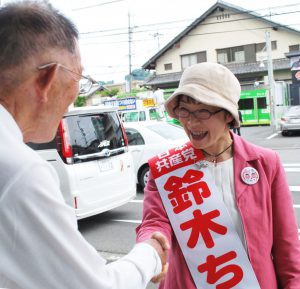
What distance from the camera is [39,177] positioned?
3.07 feet

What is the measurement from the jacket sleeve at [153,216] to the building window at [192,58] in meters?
29.7

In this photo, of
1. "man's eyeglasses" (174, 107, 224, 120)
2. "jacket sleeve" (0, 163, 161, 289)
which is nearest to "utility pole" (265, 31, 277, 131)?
"man's eyeglasses" (174, 107, 224, 120)

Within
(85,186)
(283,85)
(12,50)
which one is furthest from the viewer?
(283,85)

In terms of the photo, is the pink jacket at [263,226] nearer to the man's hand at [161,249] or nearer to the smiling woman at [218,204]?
the smiling woman at [218,204]

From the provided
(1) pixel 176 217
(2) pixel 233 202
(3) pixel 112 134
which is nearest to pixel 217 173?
(2) pixel 233 202

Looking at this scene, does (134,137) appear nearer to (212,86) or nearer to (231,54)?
(212,86)

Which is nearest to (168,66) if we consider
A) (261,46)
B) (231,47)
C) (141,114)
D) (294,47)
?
(231,47)

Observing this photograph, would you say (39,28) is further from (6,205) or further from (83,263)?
(83,263)

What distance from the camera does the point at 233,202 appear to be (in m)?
1.75

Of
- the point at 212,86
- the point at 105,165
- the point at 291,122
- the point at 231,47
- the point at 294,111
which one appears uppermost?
the point at 231,47

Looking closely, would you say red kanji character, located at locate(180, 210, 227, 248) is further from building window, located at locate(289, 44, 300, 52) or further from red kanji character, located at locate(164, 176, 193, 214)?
building window, located at locate(289, 44, 300, 52)

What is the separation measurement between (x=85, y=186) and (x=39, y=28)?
475 cm

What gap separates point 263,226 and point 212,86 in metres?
0.62

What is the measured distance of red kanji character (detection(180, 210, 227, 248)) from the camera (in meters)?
1.70
